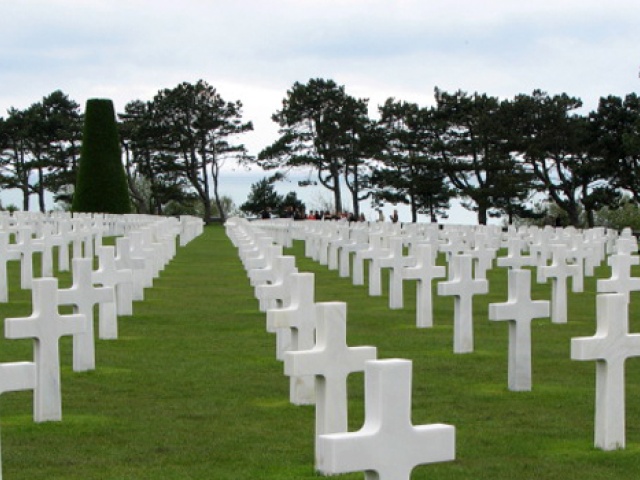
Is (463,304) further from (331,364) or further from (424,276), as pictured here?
(331,364)

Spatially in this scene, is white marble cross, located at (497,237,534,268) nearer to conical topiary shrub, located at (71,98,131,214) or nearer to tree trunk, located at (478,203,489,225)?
conical topiary shrub, located at (71,98,131,214)

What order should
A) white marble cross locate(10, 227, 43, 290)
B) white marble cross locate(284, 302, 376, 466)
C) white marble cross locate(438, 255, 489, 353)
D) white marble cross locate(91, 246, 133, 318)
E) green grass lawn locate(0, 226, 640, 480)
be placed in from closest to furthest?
white marble cross locate(284, 302, 376, 466) → green grass lawn locate(0, 226, 640, 480) → white marble cross locate(438, 255, 489, 353) → white marble cross locate(91, 246, 133, 318) → white marble cross locate(10, 227, 43, 290)

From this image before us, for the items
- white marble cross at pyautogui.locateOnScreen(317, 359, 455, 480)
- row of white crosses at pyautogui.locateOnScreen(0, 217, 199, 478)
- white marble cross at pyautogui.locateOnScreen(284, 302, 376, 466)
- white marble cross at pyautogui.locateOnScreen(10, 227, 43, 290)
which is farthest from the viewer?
white marble cross at pyautogui.locateOnScreen(10, 227, 43, 290)

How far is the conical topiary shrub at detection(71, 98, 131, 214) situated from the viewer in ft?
178

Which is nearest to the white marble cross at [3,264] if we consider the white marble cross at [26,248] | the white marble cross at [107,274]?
the white marble cross at [26,248]

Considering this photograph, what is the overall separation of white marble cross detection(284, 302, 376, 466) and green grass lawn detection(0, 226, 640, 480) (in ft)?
0.99

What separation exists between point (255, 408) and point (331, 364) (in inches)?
83.1

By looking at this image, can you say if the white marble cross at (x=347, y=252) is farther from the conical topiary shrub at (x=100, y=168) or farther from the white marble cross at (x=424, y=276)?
the conical topiary shrub at (x=100, y=168)

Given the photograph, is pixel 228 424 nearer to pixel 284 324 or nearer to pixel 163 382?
pixel 284 324

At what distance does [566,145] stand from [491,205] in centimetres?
455

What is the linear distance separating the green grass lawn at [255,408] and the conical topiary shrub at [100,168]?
40.5 meters

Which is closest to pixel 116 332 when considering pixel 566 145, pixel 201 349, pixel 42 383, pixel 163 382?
pixel 201 349

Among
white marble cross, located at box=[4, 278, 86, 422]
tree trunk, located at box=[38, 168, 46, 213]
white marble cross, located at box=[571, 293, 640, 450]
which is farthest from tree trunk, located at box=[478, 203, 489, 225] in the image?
white marble cross, located at box=[571, 293, 640, 450]

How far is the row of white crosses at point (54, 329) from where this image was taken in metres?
5.69
